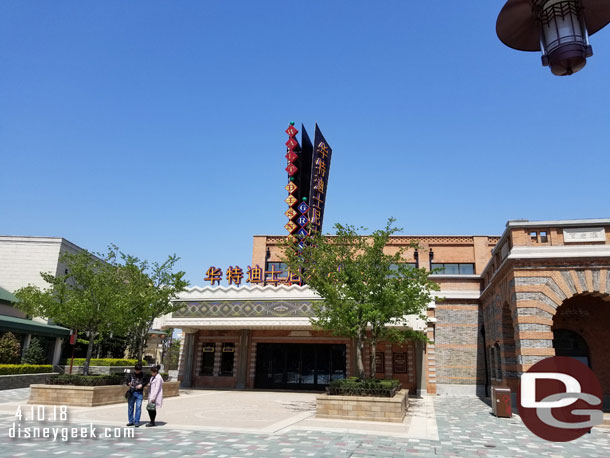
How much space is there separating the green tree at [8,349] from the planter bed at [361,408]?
23.3m

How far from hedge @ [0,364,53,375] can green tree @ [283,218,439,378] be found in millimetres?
19535

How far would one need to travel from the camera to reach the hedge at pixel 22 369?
26.1m

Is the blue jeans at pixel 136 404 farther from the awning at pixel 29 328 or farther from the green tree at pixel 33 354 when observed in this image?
the green tree at pixel 33 354

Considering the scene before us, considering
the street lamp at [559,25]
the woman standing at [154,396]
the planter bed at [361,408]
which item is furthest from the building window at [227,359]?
the street lamp at [559,25]

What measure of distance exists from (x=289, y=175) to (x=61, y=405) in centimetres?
2423

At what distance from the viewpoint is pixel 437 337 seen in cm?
2908

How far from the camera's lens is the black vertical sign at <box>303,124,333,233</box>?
34219 millimetres

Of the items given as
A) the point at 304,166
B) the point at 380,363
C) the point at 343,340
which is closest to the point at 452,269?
the point at 380,363

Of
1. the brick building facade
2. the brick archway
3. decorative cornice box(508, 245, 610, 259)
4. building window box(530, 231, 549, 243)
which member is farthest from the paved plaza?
the brick building facade

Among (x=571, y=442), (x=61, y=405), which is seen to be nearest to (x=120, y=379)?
(x=61, y=405)

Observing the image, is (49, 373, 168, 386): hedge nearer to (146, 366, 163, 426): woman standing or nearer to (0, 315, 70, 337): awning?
(146, 366, 163, 426): woman standing

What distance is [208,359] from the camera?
29.1 metres

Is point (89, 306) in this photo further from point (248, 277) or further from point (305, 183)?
point (305, 183)

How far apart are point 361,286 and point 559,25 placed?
46.1 feet
